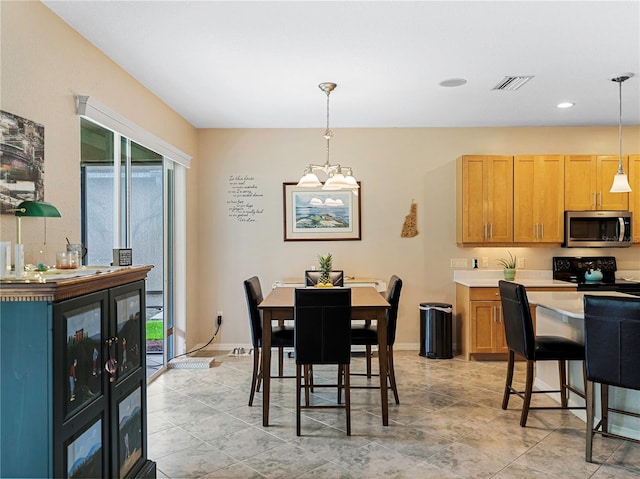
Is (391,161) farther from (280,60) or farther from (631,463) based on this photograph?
(631,463)

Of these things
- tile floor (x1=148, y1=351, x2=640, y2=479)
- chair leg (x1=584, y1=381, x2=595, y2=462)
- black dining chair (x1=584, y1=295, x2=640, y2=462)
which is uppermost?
black dining chair (x1=584, y1=295, x2=640, y2=462)

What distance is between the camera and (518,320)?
127 inches

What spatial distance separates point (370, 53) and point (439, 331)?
3.14m

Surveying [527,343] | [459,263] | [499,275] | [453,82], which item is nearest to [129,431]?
[527,343]

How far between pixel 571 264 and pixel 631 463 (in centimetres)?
314

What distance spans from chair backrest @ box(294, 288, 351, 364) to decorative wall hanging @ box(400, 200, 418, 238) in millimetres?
2620

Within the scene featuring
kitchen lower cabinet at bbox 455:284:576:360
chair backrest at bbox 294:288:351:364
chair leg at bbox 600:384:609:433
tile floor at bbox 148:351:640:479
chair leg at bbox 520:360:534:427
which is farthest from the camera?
kitchen lower cabinet at bbox 455:284:576:360

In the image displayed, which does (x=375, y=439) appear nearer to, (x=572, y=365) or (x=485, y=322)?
(x=572, y=365)

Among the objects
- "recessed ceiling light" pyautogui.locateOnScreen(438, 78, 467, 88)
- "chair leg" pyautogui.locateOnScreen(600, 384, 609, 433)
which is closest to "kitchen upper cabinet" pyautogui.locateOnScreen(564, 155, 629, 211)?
"recessed ceiling light" pyautogui.locateOnScreen(438, 78, 467, 88)

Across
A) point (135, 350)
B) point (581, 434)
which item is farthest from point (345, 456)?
point (581, 434)

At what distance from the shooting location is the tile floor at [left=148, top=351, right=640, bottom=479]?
2654mm

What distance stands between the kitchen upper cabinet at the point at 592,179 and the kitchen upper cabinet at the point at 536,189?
11 cm

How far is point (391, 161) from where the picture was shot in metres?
5.58

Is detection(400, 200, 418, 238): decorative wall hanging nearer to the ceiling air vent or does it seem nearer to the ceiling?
the ceiling
